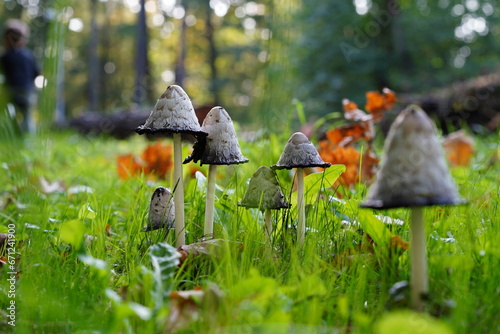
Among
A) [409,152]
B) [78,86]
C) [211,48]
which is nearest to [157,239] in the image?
[409,152]

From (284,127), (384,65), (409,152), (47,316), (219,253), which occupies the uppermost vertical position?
(384,65)

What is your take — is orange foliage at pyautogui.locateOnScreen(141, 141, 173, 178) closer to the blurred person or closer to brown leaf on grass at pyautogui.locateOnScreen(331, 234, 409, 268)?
brown leaf on grass at pyautogui.locateOnScreen(331, 234, 409, 268)

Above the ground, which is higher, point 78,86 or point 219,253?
point 78,86

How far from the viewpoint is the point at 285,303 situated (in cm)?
126

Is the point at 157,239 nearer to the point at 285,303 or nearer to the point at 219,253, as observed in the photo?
the point at 219,253

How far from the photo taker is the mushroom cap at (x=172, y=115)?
5.35ft

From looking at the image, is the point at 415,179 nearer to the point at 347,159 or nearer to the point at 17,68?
the point at 347,159

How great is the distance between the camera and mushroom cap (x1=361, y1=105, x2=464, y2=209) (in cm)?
111

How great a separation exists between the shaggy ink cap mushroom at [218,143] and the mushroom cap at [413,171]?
0.69m

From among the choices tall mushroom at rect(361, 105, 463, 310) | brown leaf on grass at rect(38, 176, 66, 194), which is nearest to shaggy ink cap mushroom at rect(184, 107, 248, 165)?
tall mushroom at rect(361, 105, 463, 310)

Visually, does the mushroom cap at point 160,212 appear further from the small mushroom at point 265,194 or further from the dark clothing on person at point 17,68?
the dark clothing on person at point 17,68

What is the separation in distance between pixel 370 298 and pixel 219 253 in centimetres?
54

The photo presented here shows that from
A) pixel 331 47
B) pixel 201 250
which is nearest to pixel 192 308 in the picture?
pixel 201 250

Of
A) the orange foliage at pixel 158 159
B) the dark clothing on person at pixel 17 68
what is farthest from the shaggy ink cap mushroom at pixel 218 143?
the dark clothing on person at pixel 17 68
